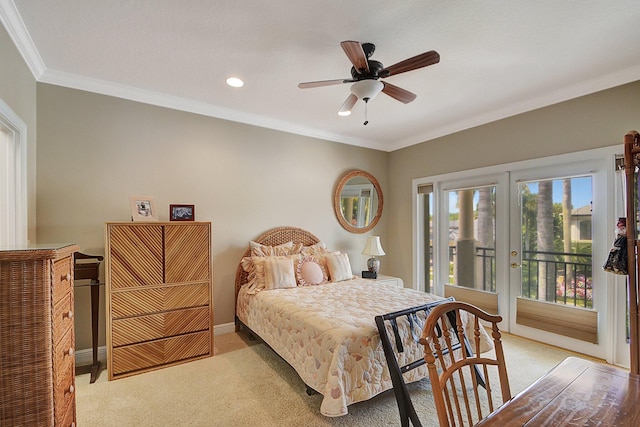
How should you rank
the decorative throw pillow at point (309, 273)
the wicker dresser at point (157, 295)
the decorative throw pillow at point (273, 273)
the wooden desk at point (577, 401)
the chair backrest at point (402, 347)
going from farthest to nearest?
the decorative throw pillow at point (309, 273), the decorative throw pillow at point (273, 273), the wicker dresser at point (157, 295), the chair backrest at point (402, 347), the wooden desk at point (577, 401)

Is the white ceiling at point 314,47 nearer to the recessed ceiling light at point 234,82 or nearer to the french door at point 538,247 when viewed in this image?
the recessed ceiling light at point 234,82

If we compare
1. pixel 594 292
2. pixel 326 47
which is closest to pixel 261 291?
pixel 326 47

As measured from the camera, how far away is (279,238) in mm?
3938

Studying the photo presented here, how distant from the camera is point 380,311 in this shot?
2.41m

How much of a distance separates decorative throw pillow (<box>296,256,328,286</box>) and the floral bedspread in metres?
0.34

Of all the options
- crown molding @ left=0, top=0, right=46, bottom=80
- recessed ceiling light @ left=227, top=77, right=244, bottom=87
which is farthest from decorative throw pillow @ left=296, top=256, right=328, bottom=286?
crown molding @ left=0, top=0, right=46, bottom=80

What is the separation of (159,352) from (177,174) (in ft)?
6.05

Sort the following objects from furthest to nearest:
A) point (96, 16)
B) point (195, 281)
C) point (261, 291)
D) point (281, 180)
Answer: point (281, 180), point (261, 291), point (195, 281), point (96, 16)

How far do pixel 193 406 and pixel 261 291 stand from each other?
3.93ft

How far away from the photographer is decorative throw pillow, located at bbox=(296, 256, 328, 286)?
3.46 meters

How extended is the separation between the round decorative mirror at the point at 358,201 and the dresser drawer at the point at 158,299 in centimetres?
236

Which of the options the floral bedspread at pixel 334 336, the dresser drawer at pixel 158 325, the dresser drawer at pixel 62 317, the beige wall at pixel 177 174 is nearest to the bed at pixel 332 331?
the floral bedspread at pixel 334 336

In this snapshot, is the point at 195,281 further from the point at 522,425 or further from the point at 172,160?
the point at 522,425

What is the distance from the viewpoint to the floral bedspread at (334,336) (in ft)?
6.11
